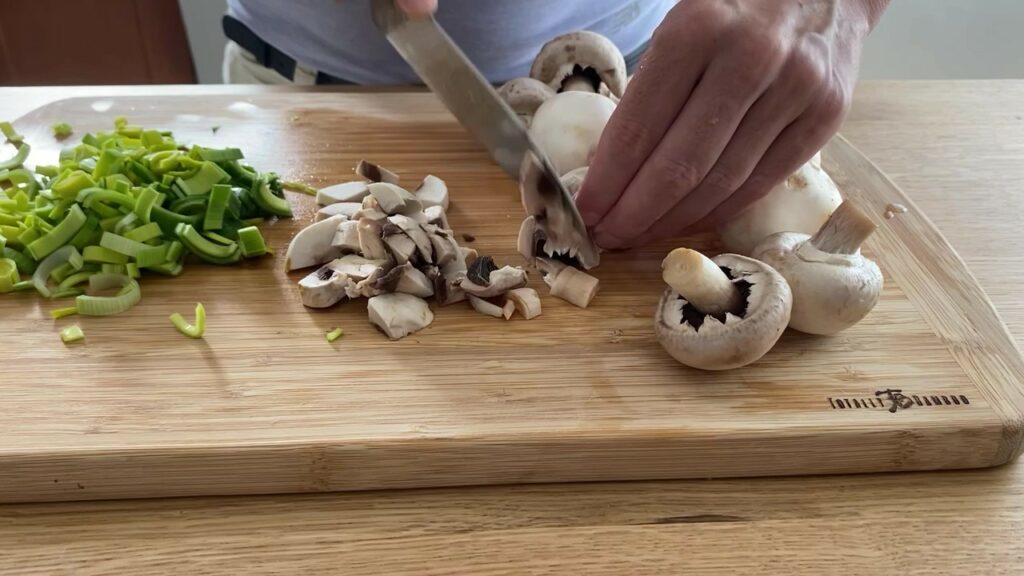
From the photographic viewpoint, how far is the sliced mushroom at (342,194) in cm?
149

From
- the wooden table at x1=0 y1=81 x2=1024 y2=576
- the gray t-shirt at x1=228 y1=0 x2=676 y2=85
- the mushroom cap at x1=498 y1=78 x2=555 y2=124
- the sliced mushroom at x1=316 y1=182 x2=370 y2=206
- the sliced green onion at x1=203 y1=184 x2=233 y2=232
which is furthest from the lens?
the gray t-shirt at x1=228 y1=0 x2=676 y2=85

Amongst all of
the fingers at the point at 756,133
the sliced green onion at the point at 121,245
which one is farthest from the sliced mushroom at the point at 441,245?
the sliced green onion at the point at 121,245

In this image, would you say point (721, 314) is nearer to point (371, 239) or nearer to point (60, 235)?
point (371, 239)

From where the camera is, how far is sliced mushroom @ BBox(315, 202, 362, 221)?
1452 mm

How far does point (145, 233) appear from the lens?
4.42ft

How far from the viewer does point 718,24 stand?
1.15 metres

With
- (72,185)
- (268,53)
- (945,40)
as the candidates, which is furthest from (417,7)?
(945,40)

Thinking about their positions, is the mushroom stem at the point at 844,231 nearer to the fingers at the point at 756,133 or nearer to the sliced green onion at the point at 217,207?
the fingers at the point at 756,133

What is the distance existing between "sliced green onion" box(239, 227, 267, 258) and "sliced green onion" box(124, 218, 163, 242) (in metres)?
0.14

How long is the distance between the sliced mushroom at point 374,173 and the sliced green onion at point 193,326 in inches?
16.5

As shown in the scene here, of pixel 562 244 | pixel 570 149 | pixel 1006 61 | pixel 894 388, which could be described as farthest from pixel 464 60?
pixel 1006 61

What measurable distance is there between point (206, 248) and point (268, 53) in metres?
0.85

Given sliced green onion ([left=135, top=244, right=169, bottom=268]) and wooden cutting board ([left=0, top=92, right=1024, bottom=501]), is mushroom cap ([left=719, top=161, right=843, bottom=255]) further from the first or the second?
sliced green onion ([left=135, top=244, right=169, bottom=268])

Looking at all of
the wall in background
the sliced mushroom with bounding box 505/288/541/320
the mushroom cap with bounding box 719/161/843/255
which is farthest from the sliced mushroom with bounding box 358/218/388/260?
the wall in background
